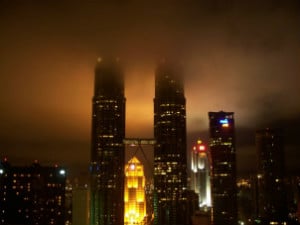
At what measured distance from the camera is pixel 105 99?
10306 centimetres

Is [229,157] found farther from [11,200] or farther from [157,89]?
[11,200]

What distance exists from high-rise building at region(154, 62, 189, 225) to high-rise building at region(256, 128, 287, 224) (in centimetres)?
2060

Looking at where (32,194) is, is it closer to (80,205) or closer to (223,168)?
(80,205)

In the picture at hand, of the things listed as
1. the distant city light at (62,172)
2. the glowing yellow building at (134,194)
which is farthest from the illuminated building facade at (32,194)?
the glowing yellow building at (134,194)

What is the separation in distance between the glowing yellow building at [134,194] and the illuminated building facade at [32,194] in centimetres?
2246

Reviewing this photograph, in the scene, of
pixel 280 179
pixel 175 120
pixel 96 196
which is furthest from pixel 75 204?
pixel 280 179

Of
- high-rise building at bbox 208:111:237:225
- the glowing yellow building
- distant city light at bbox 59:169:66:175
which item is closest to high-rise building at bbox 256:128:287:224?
high-rise building at bbox 208:111:237:225

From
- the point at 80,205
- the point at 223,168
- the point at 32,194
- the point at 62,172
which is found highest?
the point at 223,168

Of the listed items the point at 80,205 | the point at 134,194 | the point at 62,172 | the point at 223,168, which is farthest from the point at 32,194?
the point at 223,168

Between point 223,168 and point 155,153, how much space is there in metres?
20.1

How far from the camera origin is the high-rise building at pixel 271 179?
348 ft

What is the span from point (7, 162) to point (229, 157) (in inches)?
2379

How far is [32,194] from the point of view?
70500 millimetres

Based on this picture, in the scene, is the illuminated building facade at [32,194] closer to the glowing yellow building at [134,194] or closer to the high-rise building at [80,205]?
the glowing yellow building at [134,194]
